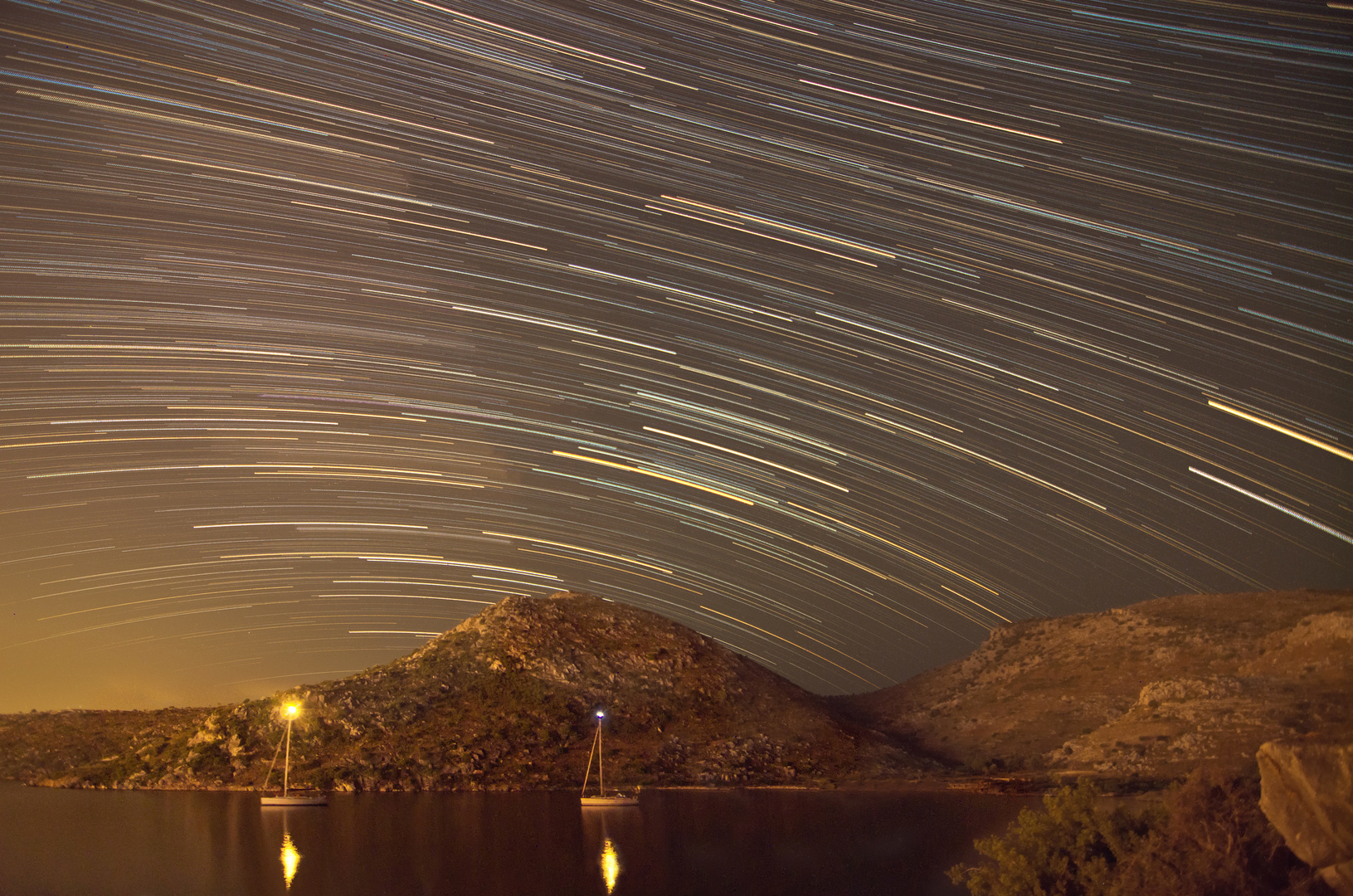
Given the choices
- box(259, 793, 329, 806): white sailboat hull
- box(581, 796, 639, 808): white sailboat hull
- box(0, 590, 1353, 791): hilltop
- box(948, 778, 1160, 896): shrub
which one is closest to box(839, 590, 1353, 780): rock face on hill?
box(0, 590, 1353, 791): hilltop

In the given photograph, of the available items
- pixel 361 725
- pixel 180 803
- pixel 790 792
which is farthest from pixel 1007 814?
pixel 361 725

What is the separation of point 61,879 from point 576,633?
184 ft

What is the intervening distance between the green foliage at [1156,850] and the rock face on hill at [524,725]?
139 feet

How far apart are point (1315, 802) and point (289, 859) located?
2162 centimetres

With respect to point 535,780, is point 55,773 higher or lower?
higher

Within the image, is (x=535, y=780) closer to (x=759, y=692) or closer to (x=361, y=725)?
(x=361, y=725)

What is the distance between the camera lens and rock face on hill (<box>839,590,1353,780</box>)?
1989 inches

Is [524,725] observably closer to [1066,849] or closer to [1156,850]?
[1066,849]

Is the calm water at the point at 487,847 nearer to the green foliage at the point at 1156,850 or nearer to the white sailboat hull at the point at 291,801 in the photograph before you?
the white sailboat hull at the point at 291,801

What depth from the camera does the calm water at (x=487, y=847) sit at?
19062 millimetres

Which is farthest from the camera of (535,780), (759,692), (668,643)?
(668,643)

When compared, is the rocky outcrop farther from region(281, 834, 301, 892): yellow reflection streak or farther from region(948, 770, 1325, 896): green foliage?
region(281, 834, 301, 892): yellow reflection streak

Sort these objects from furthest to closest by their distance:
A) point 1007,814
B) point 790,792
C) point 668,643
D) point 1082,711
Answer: point 668,643 → point 1082,711 → point 790,792 → point 1007,814

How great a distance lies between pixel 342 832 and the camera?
28516mm
